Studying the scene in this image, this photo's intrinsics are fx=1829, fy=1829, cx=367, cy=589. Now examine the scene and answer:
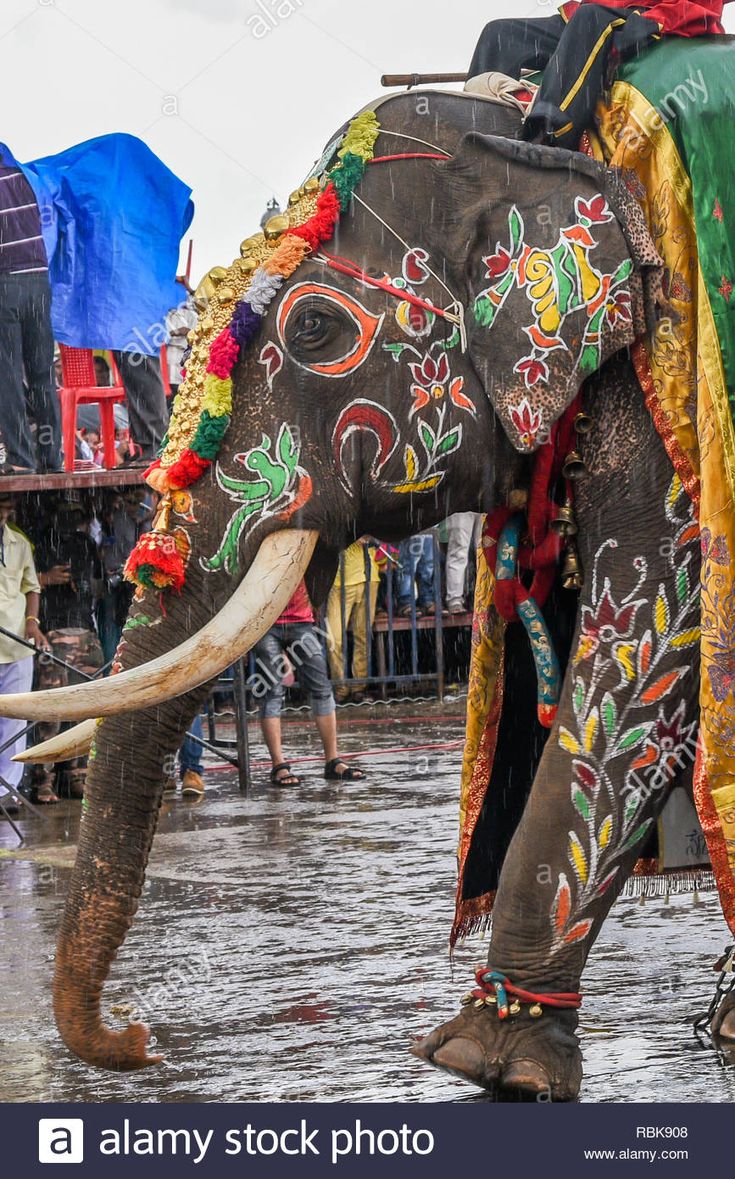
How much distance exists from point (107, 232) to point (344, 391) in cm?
673

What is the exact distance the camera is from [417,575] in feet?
50.3

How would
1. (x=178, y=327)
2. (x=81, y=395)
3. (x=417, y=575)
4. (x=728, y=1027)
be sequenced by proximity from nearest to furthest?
1. (x=728, y=1027)
2. (x=81, y=395)
3. (x=178, y=327)
4. (x=417, y=575)

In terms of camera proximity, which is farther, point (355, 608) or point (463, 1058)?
point (355, 608)

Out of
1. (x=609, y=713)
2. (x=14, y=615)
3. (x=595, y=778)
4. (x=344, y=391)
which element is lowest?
(x=595, y=778)

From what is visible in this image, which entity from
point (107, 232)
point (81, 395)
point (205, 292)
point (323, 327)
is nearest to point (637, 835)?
point (323, 327)

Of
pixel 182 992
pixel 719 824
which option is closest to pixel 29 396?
pixel 182 992

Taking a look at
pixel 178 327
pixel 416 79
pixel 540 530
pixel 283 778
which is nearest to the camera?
pixel 540 530

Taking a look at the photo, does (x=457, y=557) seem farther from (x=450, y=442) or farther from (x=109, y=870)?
(x=109, y=870)

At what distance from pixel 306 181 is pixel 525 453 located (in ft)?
2.64

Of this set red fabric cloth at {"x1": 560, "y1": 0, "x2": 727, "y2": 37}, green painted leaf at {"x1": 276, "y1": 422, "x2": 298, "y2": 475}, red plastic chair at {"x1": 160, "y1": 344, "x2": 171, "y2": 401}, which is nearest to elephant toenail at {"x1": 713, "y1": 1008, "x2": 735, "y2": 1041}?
green painted leaf at {"x1": 276, "y1": 422, "x2": 298, "y2": 475}

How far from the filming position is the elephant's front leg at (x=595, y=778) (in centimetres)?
405

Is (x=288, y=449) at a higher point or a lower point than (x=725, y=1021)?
higher

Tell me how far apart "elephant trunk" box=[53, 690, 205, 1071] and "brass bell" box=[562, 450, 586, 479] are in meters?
1.01
